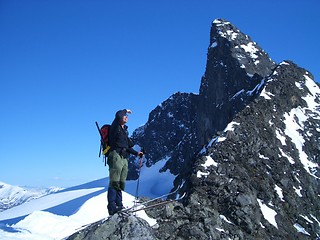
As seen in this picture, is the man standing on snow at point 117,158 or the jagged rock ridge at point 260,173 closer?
the man standing on snow at point 117,158

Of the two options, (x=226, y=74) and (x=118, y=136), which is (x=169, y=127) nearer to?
(x=226, y=74)

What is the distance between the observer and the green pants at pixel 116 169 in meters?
13.3

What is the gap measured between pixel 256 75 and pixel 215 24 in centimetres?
3023

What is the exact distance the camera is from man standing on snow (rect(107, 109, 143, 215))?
1333 cm

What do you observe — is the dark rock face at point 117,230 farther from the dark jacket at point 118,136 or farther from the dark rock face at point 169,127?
the dark rock face at point 169,127

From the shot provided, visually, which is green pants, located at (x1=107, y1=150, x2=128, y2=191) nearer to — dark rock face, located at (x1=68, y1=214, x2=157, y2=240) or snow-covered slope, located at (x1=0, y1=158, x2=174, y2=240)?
dark rock face, located at (x1=68, y1=214, x2=157, y2=240)

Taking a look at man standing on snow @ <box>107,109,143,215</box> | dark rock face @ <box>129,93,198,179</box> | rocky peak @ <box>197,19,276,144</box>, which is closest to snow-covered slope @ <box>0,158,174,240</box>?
man standing on snow @ <box>107,109,143,215</box>

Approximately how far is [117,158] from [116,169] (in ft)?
1.30

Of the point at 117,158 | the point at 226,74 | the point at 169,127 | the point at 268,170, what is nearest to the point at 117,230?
the point at 117,158

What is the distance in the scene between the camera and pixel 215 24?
10881cm

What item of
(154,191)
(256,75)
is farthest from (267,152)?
(154,191)

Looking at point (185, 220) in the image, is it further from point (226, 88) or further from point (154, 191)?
point (154, 191)

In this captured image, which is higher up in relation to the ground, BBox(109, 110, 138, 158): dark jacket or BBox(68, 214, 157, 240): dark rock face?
BBox(109, 110, 138, 158): dark jacket

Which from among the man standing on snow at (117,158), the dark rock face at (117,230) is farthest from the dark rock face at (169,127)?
the dark rock face at (117,230)
